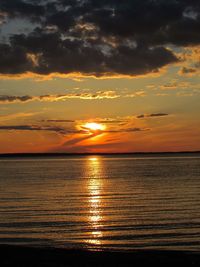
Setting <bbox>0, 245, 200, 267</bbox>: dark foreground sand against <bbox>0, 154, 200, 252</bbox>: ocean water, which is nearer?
<bbox>0, 245, 200, 267</bbox>: dark foreground sand

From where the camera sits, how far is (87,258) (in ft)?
72.4

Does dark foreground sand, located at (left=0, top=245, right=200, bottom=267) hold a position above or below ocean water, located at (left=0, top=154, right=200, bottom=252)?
above

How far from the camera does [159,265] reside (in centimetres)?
2061

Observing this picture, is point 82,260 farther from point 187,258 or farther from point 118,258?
point 187,258

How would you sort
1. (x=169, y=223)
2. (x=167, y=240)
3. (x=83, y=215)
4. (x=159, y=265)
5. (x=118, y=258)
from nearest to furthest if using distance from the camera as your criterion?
(x=159, y=265) → (x=118, y=258) → (x=167, y=240) → (x=169, y=223) → (x=83, y=215)

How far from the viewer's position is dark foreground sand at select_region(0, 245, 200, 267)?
67.8 feet

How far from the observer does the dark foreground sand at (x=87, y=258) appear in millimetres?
20656

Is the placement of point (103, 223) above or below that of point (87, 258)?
below

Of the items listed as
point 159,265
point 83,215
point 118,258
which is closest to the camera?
point 159,265

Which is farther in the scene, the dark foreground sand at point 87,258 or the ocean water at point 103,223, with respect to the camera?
the ocean water at point 103,223

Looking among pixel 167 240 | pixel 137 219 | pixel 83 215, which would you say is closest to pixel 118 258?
pixel 167 240

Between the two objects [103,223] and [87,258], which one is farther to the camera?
[103,223]

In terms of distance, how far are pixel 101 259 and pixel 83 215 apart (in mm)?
24154

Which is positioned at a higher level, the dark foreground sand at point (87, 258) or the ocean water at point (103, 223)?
the dark foreground sand at point (87, 258)
